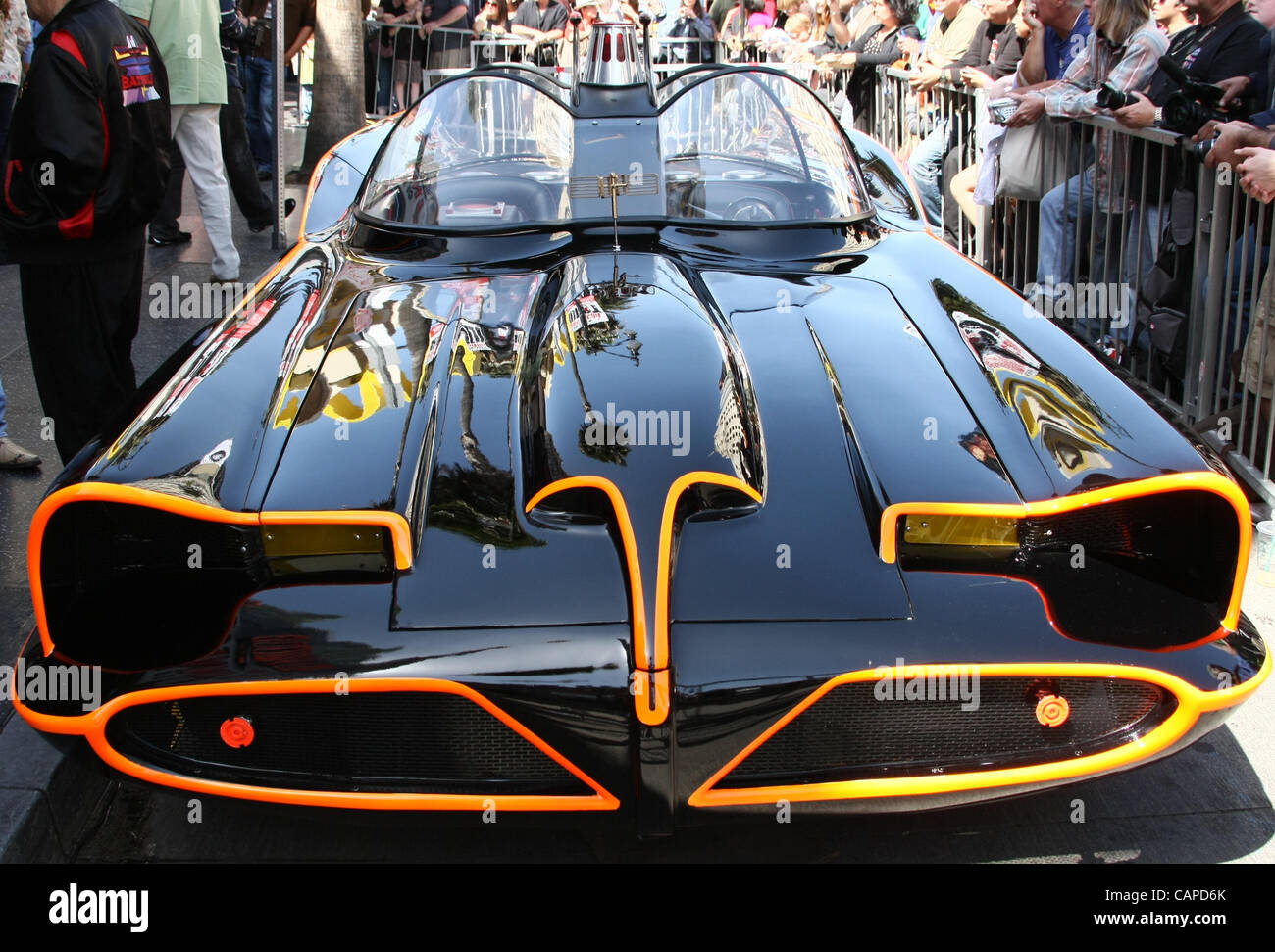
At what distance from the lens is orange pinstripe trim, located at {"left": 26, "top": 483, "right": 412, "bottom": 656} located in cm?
219

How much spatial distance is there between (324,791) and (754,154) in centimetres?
241

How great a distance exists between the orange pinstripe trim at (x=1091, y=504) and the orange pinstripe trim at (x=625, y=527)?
47 centimetres

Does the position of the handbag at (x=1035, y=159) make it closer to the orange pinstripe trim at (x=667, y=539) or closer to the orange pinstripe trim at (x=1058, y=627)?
the orange pinstripe trim at (x=1058, y=627)

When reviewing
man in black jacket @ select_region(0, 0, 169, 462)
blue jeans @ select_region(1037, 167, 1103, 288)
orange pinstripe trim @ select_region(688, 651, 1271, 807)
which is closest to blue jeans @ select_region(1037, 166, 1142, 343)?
blue jeans @ select_region(1037, 167, 1103, 288)

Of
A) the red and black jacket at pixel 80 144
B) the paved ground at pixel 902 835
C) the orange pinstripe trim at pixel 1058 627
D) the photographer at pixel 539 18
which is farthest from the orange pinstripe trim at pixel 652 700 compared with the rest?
the photographer at pixel 539 18

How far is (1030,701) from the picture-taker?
7.15 feet

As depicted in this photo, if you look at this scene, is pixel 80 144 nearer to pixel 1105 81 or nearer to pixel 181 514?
pixel 181 514

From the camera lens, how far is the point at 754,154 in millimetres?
3742

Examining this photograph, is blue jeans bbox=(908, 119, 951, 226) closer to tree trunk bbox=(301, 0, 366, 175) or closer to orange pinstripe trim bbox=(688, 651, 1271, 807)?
tree trunk bbox=(301, 0, 366, 175)

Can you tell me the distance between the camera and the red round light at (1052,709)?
7.15 feet

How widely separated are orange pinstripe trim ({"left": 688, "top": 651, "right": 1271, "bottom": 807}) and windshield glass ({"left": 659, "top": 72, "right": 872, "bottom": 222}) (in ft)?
5.98
